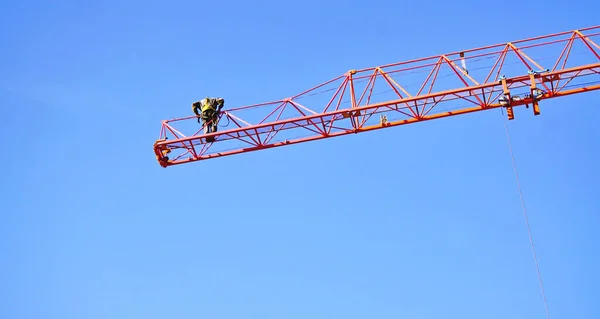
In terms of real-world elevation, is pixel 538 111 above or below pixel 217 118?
below

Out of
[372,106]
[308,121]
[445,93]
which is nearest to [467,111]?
[445,93]

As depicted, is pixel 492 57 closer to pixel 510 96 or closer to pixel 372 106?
pixel 510 96

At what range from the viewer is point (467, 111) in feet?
141

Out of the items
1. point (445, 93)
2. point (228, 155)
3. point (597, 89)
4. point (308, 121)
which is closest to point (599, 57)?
point (597, 89)

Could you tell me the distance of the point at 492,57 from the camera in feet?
143

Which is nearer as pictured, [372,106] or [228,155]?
[372,106]

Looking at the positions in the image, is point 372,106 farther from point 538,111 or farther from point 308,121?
point 538,111

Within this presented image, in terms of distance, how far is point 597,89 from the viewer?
43.0 meters

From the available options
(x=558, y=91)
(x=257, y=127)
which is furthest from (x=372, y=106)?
(x=558, y=91)

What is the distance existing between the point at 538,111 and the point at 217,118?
16140mm

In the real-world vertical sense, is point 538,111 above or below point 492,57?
below

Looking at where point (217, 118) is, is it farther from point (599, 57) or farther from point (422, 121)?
point (599, 57)

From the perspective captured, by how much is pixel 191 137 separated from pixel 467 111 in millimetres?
14094

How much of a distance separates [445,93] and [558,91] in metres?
5.74
